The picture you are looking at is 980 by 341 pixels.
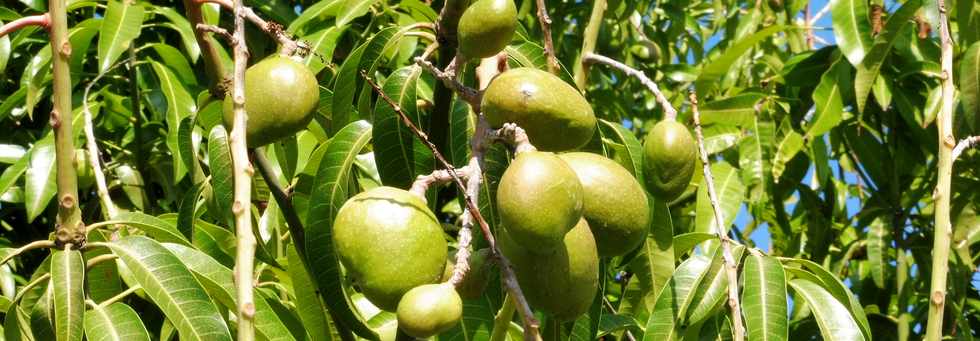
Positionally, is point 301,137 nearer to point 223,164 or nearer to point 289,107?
point 223,164

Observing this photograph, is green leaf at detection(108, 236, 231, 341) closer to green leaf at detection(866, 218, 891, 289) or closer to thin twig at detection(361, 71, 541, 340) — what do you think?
thin twig at detection(361, 71, 541, 340)

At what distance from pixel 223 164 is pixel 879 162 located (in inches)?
81.3

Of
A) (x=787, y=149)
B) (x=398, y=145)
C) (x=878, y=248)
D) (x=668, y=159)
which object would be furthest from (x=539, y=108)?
(x=878, y=248)

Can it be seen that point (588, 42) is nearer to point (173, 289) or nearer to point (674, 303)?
point (674, 303)

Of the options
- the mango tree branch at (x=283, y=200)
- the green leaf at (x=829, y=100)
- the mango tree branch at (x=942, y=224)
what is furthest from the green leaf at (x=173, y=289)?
the green leaf at (x=829, y=100)

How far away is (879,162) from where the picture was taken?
2961 millimetres

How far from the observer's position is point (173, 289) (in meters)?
1.26

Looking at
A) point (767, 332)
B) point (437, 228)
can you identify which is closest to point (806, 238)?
point (767, 332)

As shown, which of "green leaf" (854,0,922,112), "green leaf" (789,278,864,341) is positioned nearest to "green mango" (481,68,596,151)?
"green leaf" (789,278,864,341)

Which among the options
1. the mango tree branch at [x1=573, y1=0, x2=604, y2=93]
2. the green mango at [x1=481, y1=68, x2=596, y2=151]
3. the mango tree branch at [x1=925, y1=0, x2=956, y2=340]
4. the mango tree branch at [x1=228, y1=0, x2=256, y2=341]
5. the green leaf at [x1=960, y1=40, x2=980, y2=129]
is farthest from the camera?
the green leaf at [x1=960, y1=40, x2=980, y2=129]

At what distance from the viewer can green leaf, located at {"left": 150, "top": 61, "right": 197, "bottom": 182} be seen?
217 centimetres

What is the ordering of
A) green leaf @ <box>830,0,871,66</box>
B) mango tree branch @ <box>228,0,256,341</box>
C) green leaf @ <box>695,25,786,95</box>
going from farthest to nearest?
green leaf @ <box>695,25,786,95</box>, green leaf @ <box>830,0,871,66</box>, mango tree branch @ <box>228,0,256,341</box>

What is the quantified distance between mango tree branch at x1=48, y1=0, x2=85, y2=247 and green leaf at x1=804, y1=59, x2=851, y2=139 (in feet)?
5.79

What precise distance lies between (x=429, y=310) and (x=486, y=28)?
12.0 inches
